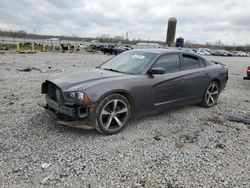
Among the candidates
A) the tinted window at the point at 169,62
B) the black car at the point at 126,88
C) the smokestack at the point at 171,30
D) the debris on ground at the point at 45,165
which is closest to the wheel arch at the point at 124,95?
the black car at the point at 126,88

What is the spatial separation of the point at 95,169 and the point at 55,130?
4.41 ft

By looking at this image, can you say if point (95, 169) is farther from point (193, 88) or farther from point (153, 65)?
point (193, 88)

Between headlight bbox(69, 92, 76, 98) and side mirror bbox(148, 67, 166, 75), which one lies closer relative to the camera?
headlight bbox(69, 92, 76, 98)

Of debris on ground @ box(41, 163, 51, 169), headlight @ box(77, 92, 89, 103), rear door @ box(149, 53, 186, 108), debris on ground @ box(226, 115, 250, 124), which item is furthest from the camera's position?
debris on ground @ box(226, 115, 250, 124)

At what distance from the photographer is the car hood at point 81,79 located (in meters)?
3.49

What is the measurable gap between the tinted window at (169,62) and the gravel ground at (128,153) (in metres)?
1.03

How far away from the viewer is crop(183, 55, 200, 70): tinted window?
15.8ft

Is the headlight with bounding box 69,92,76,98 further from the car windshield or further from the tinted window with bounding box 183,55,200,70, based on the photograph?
the tinted window with bounding box 183,55,200,70

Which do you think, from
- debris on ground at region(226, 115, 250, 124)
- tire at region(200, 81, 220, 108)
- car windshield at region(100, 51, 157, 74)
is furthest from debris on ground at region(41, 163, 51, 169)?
tire at region(200, 81, 220, 108)

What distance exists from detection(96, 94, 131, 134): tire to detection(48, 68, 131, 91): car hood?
35 cm

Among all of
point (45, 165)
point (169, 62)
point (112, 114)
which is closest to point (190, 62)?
point (169, 62)

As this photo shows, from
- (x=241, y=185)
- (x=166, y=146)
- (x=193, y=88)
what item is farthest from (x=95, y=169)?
(x=193, y=88)

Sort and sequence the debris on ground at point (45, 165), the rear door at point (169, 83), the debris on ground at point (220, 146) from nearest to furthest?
the debris on ground at point (45, 165) → the debris on ground at point (220, 146) → the rear door at point (169, 83)

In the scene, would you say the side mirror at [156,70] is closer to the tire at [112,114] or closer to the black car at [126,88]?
the black car at [126,88]
